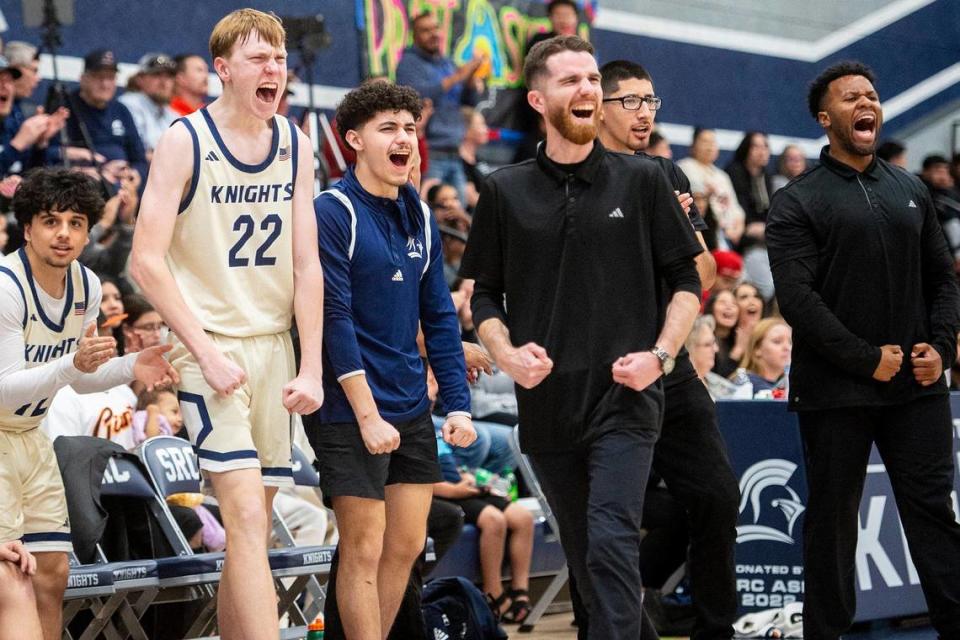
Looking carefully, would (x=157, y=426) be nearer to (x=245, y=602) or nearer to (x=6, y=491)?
(x=6, y=491)

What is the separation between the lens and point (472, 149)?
12938 millimetres

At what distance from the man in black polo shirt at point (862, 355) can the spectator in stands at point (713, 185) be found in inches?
332

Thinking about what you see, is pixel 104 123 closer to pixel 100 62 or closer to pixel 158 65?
pixel 100 62

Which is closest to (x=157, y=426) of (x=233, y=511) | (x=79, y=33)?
(x=233, y=511)

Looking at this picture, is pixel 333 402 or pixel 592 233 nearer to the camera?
pixel 592 233

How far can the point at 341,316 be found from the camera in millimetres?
4922

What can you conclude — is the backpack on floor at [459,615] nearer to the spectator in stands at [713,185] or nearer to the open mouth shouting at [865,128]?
the open mouth shouting at [865,128]

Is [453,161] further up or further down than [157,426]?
further up

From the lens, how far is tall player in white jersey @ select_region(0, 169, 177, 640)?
4.91 metres

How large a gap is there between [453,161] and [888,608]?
22.0ft

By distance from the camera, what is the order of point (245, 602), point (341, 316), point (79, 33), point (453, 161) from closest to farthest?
1. point (245, 602)
2. point (341, 316)
3. point (79, 33)
4. point (453, 161)

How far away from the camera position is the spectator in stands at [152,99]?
10359 mm

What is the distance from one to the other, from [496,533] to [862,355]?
3.14 meters

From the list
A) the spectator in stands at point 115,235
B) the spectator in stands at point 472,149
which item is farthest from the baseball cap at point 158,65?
the spectator in stands at point 472,149
